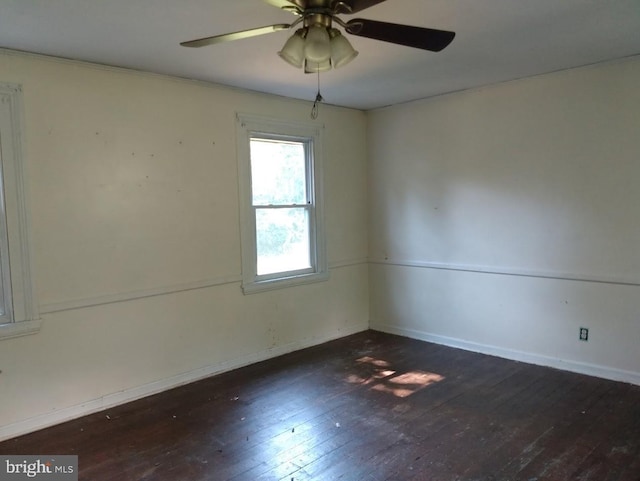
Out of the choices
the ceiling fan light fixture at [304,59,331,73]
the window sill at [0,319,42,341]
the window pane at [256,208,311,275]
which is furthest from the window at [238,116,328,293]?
the ceiling fan light fixture at [304,59,331,73]

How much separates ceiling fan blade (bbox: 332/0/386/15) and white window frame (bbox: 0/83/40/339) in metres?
2.17

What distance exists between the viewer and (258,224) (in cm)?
413

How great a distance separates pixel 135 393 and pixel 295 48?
2719 mm

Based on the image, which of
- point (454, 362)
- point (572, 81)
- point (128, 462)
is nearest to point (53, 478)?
point (128, 462)

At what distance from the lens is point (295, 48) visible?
6.43ft

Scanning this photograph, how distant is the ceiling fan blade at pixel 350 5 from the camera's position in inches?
70.8

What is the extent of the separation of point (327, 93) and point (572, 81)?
200cm

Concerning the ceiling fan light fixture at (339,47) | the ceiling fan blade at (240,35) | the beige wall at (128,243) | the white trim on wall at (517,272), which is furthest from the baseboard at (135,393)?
the ceiling fan light fixture at (339,47)

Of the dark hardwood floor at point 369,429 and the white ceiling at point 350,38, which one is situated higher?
the white ceiling at point 350,38

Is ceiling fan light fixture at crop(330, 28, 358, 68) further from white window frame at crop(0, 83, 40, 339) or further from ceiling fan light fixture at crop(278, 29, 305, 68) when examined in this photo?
white window frame at crop(0, 83, 40, 339)

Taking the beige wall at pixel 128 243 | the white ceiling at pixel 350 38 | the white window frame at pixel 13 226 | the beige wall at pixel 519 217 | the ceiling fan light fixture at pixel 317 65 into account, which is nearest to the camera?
the ceiling fan light fixture at pixel 317 65

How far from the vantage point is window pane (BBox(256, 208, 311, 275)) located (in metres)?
4.18

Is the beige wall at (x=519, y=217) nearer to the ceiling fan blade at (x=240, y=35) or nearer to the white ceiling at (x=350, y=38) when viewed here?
the white ceiling at (x=350, y=38)

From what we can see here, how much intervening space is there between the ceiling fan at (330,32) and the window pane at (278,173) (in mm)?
2111
